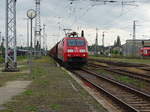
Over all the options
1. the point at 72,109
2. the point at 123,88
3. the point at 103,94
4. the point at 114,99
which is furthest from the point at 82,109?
the point at 123,88

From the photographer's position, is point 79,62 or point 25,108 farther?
point 79,62

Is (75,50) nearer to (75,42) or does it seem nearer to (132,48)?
(75,42)

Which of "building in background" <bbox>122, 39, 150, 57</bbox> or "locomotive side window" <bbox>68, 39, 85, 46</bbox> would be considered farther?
"building in background" <bbox>122, 39, 150, 57</bbox>

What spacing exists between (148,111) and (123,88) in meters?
5.96

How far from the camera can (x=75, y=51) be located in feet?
97.5

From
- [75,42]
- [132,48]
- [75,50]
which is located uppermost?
[75,42]

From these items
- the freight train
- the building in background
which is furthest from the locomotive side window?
the building in background

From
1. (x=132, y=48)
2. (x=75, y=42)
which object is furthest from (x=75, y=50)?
(x=132, y=48)

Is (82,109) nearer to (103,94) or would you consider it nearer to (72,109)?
(72,109)

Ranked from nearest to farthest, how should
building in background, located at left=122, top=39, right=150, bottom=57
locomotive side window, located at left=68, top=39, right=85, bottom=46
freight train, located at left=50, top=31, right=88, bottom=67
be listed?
freight train, located at left=50, top=31, right=88, bottom=67 → locomotive side window, located at left=68, top=39, right=85, bottom=46 → building in background, located at left=122, top=39, right=150, bottom=57

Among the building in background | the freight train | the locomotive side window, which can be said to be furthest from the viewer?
the building in background

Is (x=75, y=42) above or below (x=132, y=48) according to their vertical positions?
above

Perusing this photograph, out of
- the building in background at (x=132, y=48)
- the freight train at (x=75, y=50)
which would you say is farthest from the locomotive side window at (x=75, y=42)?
the building in background at (x=132, y=48)

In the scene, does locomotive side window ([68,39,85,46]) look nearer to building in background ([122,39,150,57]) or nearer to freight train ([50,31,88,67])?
freight train ([50,31,88,67])
